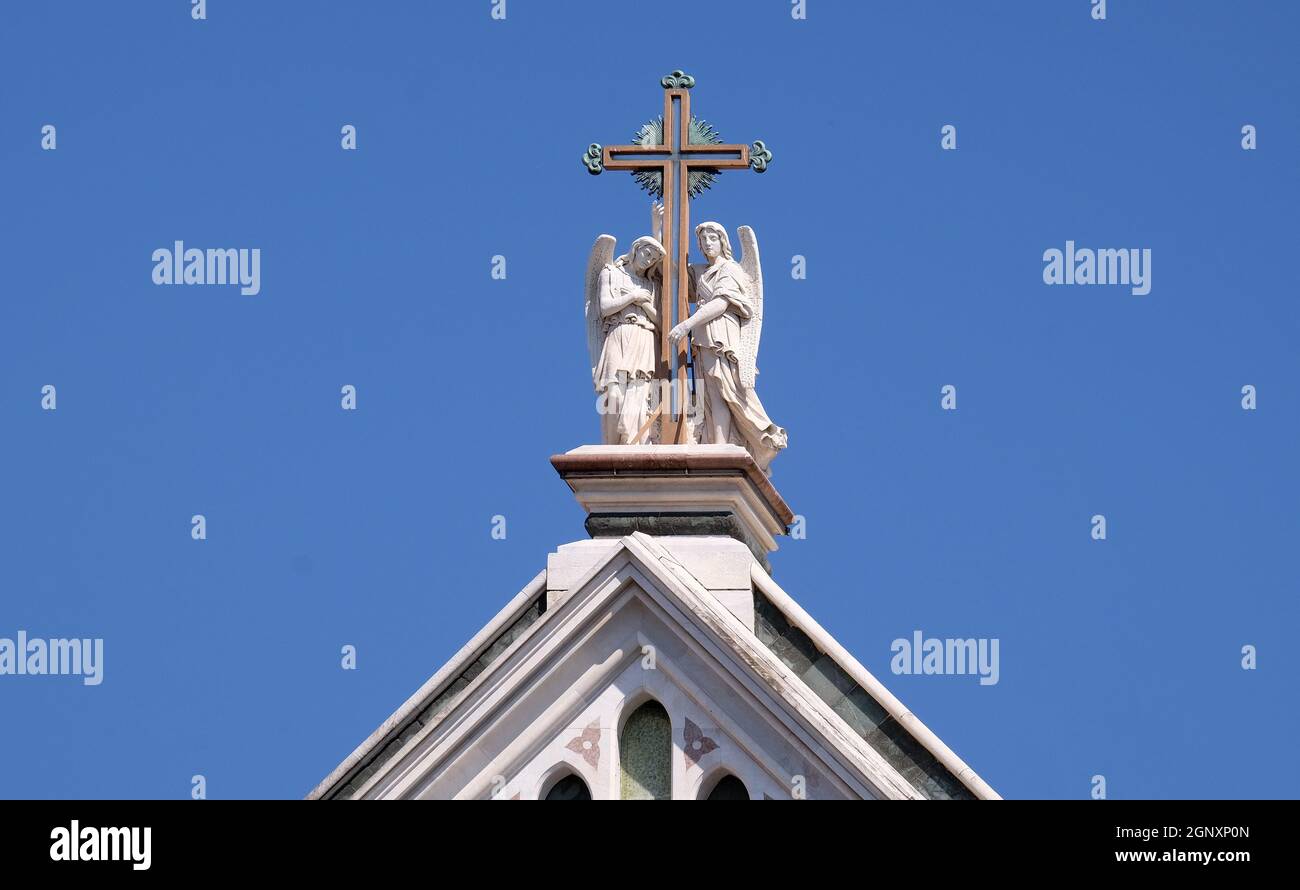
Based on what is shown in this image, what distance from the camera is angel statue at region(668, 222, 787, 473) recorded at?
40281 mm

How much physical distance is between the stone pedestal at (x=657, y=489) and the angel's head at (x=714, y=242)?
236 centimetres

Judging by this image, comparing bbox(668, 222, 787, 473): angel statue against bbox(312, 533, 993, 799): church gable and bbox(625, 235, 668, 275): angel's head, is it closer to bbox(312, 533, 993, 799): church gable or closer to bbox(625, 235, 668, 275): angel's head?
bbox(625, 235, 668, 275): angel's head

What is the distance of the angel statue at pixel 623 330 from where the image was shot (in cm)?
3997

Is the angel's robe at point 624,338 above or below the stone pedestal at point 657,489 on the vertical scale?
above

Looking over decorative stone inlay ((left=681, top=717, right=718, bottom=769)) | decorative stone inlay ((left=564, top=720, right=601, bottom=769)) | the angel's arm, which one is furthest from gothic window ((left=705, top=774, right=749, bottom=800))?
the angel's arm

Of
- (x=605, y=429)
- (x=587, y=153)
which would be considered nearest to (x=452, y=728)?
(x=605, y=429)

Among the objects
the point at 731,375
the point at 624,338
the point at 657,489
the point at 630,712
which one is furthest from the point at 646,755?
the point at 624,338

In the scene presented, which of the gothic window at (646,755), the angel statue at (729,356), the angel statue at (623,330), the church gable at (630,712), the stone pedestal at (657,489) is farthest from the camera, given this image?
the angel statue at (729,356)

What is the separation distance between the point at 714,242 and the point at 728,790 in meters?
6.00

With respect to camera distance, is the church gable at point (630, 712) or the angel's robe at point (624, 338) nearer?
the church gable at point (630, 712)

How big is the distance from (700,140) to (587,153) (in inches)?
45.1

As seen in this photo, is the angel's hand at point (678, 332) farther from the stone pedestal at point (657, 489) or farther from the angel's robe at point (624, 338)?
the stone pedestal at point (657, 489)

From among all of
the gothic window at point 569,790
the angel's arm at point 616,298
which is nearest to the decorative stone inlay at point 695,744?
the gothic window at point 569,790
